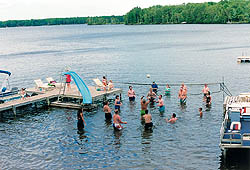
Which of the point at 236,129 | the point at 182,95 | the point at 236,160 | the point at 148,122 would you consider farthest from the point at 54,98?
the point at 236,160

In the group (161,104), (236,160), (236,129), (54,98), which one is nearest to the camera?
(236,160)

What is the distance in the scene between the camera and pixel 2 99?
108 feet

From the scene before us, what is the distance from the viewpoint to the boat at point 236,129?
19016mm

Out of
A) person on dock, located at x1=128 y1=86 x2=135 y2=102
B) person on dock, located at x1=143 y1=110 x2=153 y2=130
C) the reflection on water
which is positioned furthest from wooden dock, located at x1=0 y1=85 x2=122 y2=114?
the reflection on water

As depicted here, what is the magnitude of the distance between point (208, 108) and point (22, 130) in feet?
52.7

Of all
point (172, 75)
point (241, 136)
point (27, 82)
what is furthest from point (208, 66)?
point (241, 136)

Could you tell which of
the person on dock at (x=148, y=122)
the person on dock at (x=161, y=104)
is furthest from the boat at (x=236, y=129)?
the person on dock at (x=161, y=104)

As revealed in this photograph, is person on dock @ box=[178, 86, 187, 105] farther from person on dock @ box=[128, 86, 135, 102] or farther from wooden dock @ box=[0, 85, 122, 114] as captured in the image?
wooden dock @ box=[0, 85, 122, 114]

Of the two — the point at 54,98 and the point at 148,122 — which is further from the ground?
the point at 54,98

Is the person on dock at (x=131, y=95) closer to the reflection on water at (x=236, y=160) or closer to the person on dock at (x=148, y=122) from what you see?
the person on dock at (x=148, y=122)

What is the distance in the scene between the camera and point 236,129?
2058 centimetres

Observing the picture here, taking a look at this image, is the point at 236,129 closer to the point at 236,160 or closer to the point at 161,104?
the point at 236,160

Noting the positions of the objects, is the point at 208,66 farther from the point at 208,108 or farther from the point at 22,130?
the point at 22,130

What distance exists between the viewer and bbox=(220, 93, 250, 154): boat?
19.0 metres
